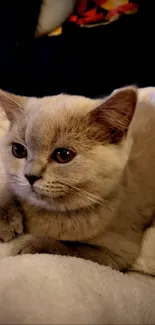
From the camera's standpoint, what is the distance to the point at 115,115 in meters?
0.92

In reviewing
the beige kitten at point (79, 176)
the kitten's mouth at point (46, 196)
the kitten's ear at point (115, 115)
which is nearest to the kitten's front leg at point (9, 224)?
the beige kitten at point (79, 176)

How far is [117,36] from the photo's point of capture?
6.72 ft

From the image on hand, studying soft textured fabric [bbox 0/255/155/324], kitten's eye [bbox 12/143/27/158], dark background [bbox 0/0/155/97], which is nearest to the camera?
soft textured fabric [bbox 0/255/155/324]

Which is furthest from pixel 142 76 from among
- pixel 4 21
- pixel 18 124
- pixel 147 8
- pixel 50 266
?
pixel 50 266

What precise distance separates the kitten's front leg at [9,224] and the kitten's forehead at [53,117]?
0.22 m

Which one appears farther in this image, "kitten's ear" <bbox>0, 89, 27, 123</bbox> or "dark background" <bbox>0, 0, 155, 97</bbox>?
"dark background" <bbox>0, 0, 155, 97</bbox>

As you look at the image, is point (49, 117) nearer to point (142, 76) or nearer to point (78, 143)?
point (78, 143)

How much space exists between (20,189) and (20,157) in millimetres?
74

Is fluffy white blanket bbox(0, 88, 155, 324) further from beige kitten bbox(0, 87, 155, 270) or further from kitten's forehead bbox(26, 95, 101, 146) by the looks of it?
kitten's forehead bbox(26, 95, 101, 146)

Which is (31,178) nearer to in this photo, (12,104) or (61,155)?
(61,155)

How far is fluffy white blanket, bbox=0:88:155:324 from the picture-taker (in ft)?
2.77

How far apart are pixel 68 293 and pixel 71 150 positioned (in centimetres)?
30

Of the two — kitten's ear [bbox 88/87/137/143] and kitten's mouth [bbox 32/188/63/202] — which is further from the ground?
kitten's ear [bbox 88/87/137/143]

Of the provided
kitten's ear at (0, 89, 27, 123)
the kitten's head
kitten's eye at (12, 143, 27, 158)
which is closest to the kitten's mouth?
the kitten's head
